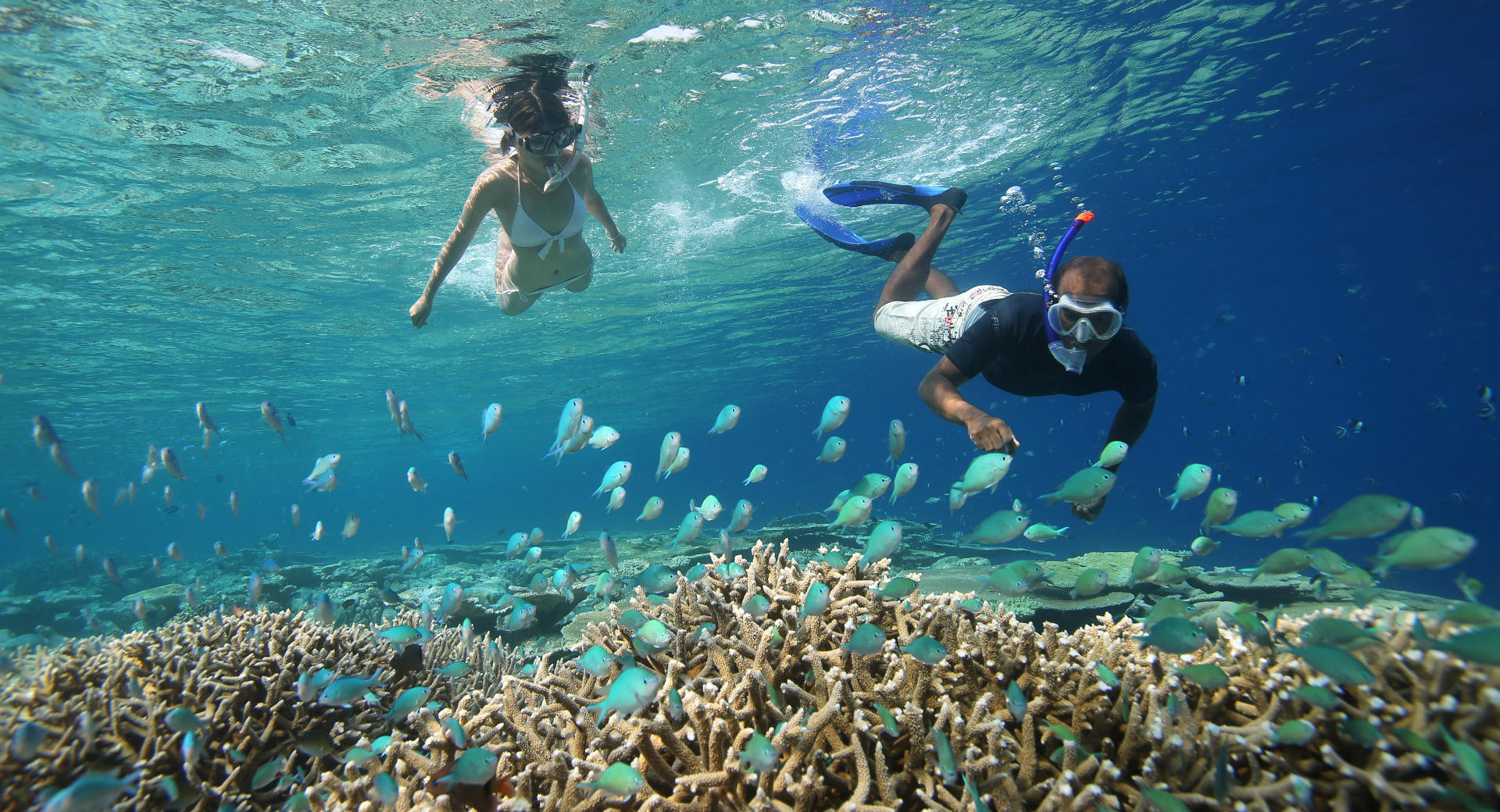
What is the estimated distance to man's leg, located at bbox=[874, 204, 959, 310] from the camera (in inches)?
265

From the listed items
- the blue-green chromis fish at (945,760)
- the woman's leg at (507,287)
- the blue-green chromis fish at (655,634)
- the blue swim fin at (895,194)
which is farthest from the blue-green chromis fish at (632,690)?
the woman's leg at (507,287)

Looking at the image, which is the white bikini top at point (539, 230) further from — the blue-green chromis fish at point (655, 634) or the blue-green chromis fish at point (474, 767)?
the blue-green chromis fish at point (474, 767)

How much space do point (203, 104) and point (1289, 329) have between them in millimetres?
73488

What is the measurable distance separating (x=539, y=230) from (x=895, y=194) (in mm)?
4580

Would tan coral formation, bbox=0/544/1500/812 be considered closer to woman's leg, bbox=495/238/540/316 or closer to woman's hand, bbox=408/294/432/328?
woman's hand, bbox=408/294/432/328

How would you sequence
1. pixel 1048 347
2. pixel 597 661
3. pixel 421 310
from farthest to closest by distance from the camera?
pixel 421 310, pixel 1048 347, pixel 597 661

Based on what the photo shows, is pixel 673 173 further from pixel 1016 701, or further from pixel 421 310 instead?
pixel 1016 701

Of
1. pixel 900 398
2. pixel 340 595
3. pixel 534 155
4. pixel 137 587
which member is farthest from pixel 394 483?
pixel 534 155

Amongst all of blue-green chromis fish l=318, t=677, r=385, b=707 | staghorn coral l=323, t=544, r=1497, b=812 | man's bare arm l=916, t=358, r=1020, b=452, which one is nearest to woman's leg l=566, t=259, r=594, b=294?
man's bare arm l=916, t=358, r=1020, b=452

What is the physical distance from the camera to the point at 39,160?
12.3 m

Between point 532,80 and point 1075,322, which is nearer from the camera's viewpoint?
point 1075,322

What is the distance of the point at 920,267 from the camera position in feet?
22.6

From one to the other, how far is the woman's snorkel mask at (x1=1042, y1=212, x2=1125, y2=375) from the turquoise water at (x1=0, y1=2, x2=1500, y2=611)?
Result: 9410 mm

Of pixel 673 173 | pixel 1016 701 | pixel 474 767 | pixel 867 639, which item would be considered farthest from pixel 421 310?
pixel 673 173
